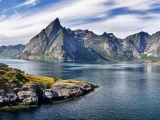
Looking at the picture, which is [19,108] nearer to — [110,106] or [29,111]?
[29,111]

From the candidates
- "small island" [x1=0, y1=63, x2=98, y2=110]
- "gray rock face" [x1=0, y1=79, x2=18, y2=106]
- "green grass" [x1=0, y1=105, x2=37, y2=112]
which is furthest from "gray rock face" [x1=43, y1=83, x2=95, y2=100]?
"gray rock face" [x1=0, y1=79, x2=18, y2=106]

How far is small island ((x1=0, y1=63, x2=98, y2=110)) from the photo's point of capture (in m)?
136

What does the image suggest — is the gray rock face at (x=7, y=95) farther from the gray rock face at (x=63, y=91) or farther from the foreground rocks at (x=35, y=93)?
the gray rock face at (x=63, y=91)

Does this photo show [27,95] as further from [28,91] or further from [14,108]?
[14,108]

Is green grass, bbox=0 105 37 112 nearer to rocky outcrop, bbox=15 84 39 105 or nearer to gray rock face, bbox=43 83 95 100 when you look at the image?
rocky outcrop, bbox=15 84 39 105

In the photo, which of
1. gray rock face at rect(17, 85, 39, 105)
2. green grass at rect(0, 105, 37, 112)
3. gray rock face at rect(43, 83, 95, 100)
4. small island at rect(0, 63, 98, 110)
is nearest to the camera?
green grass at rect(0, 105, 37, 112)

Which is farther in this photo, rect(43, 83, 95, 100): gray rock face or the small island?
rect(43, 83, 95, 100): gray rock face

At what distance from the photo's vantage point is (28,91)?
145m

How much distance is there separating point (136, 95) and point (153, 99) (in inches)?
631

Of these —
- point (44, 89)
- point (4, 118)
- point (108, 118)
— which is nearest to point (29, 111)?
point (4, 118)

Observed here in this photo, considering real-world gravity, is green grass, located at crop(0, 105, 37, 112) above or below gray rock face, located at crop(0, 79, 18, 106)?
below

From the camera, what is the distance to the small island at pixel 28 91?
5374 inches

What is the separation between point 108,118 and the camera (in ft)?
385

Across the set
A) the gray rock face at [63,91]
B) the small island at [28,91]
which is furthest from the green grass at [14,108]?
the gray rock face at [63,91]
